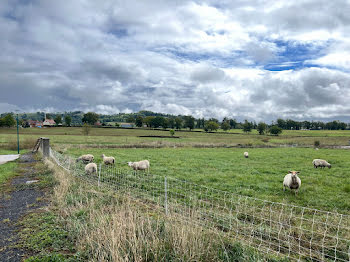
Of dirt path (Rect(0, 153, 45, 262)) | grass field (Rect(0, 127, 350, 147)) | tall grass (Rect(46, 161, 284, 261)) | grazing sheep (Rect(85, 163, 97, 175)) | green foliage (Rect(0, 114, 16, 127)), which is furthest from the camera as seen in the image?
green foliage (Rect(0, 114, 16, 127))

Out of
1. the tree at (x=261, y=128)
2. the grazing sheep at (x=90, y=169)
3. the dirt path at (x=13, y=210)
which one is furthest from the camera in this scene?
the tree at (x=261, y=128)

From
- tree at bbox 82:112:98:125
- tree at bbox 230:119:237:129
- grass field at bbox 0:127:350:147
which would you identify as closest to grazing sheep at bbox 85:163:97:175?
grass field at bbox 0:127:350:147

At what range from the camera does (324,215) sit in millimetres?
7559

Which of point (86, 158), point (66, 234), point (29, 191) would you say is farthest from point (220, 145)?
point (66, 234)

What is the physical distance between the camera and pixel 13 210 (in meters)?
7.29

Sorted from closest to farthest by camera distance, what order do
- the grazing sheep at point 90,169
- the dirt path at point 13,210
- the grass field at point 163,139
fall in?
the dirt path at point 13,210 < the grazing sheep at point 90,169 < the grass field at point 163,139

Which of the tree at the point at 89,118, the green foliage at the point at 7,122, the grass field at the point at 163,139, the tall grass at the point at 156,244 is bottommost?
the grass field at the point at 163,139

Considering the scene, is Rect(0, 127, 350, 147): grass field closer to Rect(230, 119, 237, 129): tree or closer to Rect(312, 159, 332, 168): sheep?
Rect(312, 159, 332, 168): sheep

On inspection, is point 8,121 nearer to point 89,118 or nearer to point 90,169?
point 89,118

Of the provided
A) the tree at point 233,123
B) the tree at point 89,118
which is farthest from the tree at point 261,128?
the tree at point 89,118

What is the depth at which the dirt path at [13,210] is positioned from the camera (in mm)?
4705

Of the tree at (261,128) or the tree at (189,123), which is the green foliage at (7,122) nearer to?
the tree at (189,123)

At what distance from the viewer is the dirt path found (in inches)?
185

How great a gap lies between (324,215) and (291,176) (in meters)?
2.65
